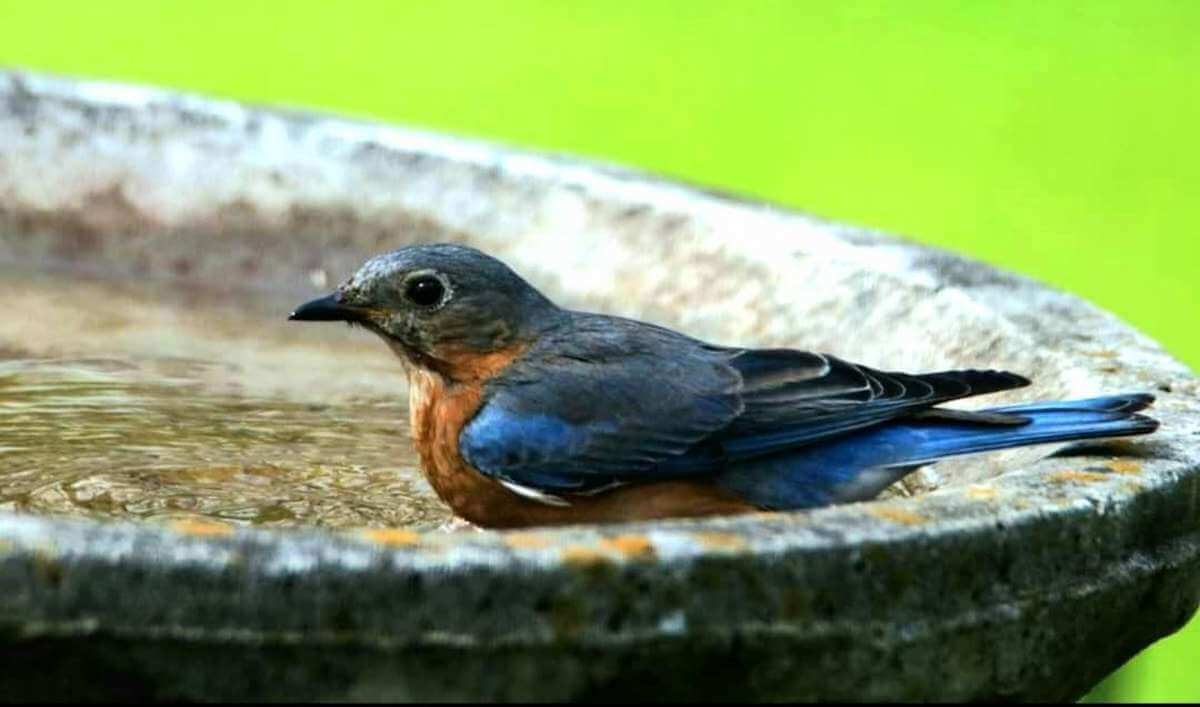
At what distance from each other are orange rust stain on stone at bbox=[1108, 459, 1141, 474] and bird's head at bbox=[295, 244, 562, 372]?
133 centimetres

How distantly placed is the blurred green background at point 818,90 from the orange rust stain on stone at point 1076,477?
6534mm

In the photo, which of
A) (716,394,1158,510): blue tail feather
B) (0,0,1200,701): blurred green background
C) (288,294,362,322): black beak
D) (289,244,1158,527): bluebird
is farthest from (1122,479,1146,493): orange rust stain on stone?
(0,0,1200,701): blurred green background

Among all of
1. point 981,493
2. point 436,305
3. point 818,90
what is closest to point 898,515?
point 981,493

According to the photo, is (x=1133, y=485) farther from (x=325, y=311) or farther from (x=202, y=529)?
(x=325, y=311)

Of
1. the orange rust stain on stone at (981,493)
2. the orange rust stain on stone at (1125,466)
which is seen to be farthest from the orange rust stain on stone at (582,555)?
the orange rust stain on stone at (1125,466)

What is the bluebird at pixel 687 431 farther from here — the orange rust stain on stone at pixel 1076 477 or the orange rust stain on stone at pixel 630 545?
the orange rust stain on stone at pixel 630 545

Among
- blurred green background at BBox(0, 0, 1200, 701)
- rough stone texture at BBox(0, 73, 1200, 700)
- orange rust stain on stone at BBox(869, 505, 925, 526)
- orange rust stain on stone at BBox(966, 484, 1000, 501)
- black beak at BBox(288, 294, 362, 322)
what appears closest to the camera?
rough stone texture at BBox(0, 73, 1200, 700)

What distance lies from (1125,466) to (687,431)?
0.83 metres

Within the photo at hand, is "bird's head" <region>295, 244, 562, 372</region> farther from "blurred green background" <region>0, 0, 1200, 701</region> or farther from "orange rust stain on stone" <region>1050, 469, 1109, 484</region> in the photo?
"blurred green background" <region>0, 0, 1200, 701</region>

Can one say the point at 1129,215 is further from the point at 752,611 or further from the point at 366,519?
the point at 752,611

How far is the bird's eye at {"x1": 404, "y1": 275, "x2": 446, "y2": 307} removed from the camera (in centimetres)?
426

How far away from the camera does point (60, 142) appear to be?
18.7ft

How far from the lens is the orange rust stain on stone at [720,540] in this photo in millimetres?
2746

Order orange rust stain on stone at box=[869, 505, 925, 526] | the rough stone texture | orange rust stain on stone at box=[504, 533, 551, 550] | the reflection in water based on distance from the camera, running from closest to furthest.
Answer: the rough stone texture, orange rust stain on stone at box=[504, 533, 551, 550], orange rust stain on stone at box=[869, 505, 925, 526], the reflection in water
